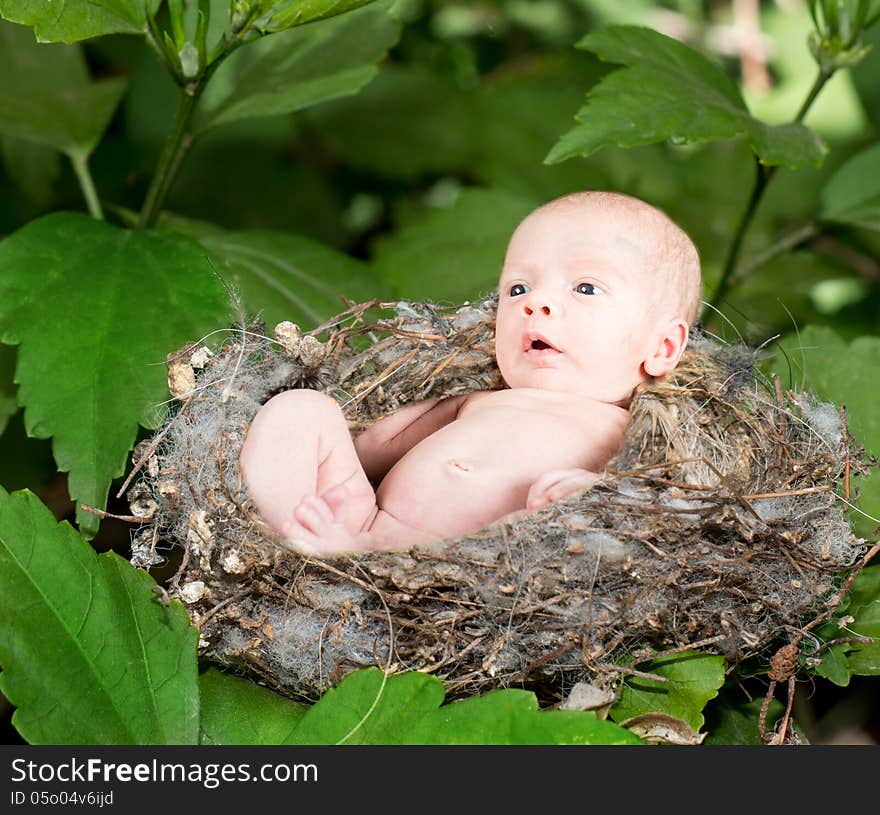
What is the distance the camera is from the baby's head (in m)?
1.48

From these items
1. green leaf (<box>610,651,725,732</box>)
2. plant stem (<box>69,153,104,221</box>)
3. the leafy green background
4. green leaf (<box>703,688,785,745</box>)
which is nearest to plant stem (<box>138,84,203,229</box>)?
the leafy green background

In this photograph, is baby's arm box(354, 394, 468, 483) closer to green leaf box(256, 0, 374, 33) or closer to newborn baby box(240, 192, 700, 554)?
newborn baby box(240, 192, 700, 554)

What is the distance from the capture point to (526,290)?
153 centimetres

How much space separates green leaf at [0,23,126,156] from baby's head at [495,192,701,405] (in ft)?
3.05

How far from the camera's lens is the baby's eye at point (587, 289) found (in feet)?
4.86

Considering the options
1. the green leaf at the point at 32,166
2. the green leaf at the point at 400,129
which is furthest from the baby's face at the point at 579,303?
the green leaf at the point at 400,129

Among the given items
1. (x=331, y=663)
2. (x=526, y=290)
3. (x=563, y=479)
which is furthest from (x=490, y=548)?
(x=526, y=290)

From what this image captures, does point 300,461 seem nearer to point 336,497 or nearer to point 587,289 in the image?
point 336,497

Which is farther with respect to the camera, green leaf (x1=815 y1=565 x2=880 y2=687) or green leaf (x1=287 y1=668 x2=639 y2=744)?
green leaf (x1=815 y1=565 x2=880 y2=687)

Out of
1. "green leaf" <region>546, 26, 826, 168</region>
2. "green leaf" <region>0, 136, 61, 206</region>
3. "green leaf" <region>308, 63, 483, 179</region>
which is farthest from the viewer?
"green leaf" <region>308, 63, 483, 179</region>

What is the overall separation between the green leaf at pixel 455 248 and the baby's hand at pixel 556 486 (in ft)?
2.43

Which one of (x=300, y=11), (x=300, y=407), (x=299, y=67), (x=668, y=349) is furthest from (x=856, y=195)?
(x=300, y=407)
